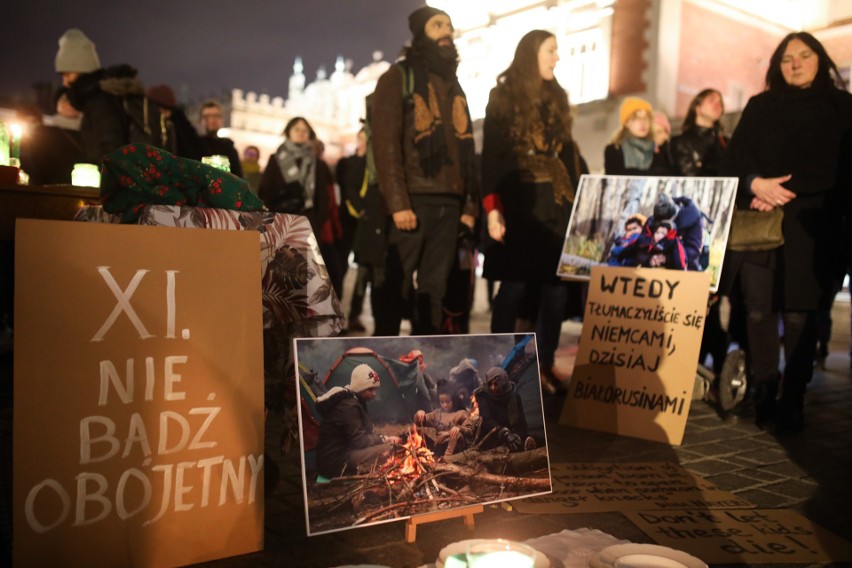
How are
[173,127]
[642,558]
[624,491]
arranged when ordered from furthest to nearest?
[173,127] < [624,491] < [642,558]

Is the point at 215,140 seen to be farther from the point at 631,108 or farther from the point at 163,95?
the point at 631,108

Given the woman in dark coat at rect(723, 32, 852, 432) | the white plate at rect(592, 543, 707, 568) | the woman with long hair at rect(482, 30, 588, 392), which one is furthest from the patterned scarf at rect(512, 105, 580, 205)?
the white plate at rect(592, 543, 707, 568)

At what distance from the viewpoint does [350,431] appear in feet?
7.14

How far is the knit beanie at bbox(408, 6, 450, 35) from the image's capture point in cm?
423

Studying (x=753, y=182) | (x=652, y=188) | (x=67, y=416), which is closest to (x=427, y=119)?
(x=652, y=188)

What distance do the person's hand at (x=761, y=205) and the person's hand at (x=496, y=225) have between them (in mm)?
1419

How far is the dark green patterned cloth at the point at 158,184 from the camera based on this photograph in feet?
7.46

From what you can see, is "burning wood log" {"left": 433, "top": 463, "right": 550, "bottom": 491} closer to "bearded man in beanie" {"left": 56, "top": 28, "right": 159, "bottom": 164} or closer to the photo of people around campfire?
the photo of people around campfire

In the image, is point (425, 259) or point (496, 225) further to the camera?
point (496, 225)

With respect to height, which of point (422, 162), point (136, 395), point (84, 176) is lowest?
point (136, 395)

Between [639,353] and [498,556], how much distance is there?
2.38 m

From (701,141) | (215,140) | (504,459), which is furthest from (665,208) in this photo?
(215,140)

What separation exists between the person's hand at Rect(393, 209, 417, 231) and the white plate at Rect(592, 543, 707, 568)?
2.46 metres

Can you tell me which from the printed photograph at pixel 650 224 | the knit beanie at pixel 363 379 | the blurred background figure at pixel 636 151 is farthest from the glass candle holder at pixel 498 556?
the blurred background figure at pixel 636 151
